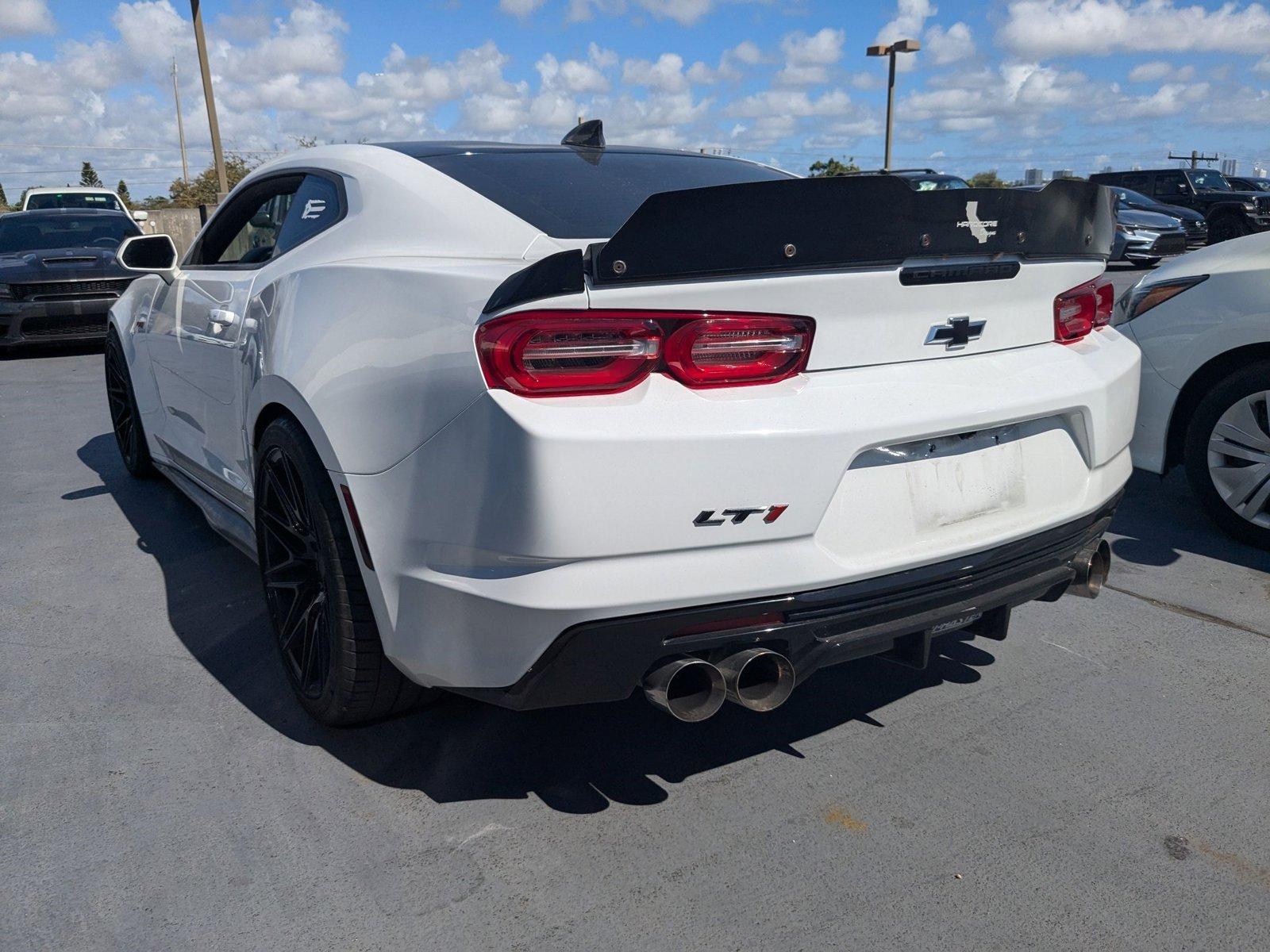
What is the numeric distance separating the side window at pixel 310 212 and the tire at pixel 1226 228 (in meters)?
23.3

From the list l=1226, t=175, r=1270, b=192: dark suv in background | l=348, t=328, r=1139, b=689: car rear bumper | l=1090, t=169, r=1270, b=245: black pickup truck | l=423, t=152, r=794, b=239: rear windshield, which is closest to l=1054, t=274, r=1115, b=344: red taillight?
l=348, t=328, r=1139, b=689: car rear bumper

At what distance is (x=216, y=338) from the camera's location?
11.2ft

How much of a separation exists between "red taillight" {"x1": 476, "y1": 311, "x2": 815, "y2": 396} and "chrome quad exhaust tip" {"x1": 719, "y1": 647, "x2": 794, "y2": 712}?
0.54 m

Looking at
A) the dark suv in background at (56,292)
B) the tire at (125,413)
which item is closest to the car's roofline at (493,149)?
the tire at (125,413)

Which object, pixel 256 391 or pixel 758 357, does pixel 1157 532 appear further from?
pixel 256 391

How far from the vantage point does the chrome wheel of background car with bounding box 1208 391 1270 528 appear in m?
4.04

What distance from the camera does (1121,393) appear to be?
2.74 meters

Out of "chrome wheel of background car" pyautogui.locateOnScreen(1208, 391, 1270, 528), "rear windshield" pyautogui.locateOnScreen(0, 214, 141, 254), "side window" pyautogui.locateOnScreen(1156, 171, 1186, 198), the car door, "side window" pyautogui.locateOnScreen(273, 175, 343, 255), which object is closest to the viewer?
"side window" pyautogui.locateOnScreen(273, 175, 343, 255)

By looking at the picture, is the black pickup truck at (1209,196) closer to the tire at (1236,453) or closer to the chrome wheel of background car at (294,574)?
the tire at (1236,453)

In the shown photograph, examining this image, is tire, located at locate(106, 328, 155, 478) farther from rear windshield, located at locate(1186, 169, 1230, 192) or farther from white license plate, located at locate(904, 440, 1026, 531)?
rear windshield, located at locate(1186, 169, 1230, 192)

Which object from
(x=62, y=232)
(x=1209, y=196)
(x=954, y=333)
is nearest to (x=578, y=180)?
(x=954, y=333)

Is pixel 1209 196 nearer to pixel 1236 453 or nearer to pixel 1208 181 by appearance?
pixel 1208 181

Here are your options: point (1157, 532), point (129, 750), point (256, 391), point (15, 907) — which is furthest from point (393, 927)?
point (1157, 532)

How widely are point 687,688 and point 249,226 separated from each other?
2.47m
